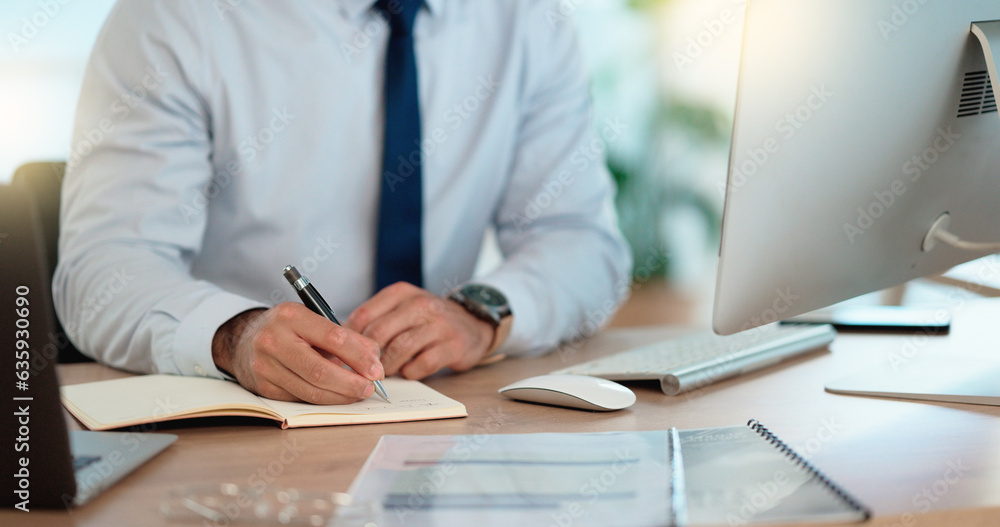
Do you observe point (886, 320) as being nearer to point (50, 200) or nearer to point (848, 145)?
point (848, 145)

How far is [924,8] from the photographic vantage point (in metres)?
0.76

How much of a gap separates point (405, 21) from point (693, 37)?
3.36 meters

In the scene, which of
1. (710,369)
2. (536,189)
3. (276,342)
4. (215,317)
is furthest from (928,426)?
(536,189)

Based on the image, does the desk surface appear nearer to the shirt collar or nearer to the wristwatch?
the wristwatch

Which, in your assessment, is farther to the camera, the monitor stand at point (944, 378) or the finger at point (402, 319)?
the finger at point (402, 319)

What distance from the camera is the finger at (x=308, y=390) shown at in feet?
2.51

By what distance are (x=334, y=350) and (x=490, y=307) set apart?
13.4 inches
